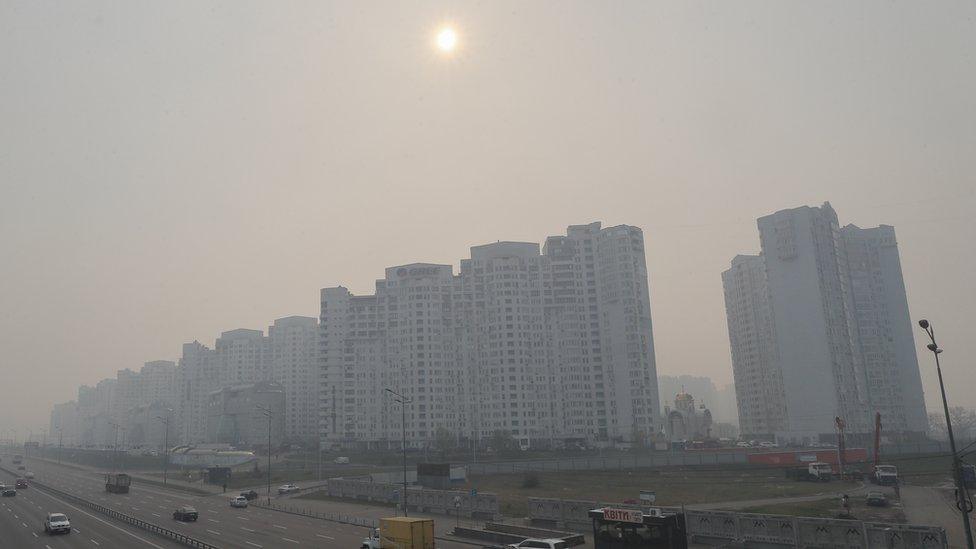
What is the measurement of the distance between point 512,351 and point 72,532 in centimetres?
13776

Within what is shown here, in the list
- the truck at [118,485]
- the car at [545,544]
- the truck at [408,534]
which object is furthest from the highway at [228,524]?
the car at [545,544]

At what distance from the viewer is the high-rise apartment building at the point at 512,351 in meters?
178

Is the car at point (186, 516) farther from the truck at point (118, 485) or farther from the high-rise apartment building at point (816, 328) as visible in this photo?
the high-rise apartment building at point (816, 328)

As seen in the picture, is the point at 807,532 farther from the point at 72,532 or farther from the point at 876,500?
the point at 72,532

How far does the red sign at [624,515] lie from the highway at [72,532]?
31017 mm

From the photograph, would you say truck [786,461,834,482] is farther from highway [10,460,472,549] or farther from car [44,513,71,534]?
car [44,513,71,534]

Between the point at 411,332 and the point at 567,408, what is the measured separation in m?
49.6

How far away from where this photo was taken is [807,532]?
37125 mm

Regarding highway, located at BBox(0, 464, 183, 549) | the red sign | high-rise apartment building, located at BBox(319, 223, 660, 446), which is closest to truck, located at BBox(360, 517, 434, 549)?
the red sign

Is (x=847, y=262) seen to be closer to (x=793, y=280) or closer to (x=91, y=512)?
(x=793, y=280)

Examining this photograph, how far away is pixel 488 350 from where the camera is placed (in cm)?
18575

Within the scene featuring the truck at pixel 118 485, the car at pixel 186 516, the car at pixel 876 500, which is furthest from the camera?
the truck at pixel 118 485

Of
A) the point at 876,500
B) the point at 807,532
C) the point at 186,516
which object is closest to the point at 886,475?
the point at 876,500

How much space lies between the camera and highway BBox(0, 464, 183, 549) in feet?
151
